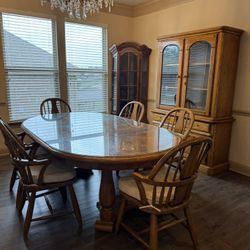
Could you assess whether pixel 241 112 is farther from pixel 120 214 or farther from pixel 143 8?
pixel 143 8

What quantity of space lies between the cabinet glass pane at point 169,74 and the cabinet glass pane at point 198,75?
0.92 ft

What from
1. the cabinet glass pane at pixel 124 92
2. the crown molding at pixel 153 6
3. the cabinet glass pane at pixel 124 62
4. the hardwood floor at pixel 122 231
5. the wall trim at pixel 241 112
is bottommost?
the hardwood floor at pixel 122 231

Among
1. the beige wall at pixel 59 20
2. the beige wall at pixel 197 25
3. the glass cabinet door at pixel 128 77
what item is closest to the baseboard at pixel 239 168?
the beige wall at pixel 197 25

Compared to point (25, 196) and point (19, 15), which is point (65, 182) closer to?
point (25, 196)

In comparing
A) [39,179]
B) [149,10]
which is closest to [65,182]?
[39,179]

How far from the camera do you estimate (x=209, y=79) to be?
10.1 ft

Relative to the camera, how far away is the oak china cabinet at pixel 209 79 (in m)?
2.99

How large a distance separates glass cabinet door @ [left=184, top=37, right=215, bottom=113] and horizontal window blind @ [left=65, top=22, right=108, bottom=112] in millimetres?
1884

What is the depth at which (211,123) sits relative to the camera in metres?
3.07

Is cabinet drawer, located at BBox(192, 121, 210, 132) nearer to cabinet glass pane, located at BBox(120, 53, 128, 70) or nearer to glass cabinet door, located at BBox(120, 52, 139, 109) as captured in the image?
glass cabinet door, located at BBox(120, 52, 139, 109)

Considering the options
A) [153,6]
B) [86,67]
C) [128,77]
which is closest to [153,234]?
[128,77]

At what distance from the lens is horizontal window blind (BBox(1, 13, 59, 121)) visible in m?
3.71

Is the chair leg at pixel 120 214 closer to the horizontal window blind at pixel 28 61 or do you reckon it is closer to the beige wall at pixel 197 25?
the beige wall at pixel 197 25

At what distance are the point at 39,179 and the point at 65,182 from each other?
0.21 meters
